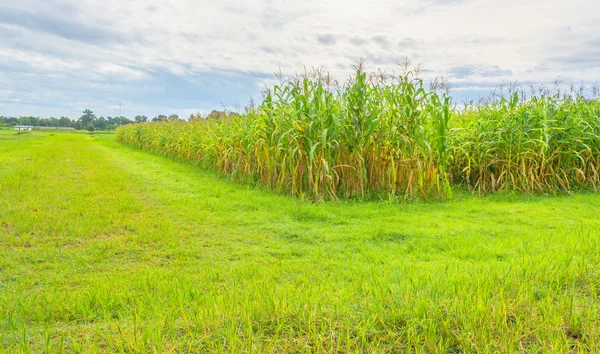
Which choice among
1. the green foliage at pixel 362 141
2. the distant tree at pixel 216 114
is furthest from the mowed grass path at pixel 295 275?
the distant tree at pixel 216 114

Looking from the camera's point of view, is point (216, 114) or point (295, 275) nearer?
point (295, 275)

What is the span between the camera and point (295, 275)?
2900 mm

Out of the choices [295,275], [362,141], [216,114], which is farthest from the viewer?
[216,114]

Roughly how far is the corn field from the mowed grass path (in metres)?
0.53

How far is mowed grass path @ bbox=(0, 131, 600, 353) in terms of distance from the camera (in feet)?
6.18

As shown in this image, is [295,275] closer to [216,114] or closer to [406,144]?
[406,144]

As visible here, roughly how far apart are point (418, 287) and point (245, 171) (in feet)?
18.3

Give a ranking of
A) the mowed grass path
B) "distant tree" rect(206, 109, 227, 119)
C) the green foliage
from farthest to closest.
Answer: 1. "distant tree" rect(206, 109, 227, 119)
2. the green foliage
3. the mowed grass path

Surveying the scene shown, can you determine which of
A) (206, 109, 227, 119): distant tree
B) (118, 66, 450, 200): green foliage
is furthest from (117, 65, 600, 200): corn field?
(206, 109, 227, 119): distant tree

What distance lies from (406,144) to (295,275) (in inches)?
134

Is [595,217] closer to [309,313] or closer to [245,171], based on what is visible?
[309,313]

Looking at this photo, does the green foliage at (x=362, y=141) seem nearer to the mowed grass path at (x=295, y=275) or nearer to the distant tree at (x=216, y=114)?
the mowed grass path at (x=295, y=275)

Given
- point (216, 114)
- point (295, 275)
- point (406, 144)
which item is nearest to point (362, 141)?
point (406, 144)

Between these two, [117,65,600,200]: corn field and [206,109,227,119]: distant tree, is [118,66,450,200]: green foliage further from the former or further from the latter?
[206,109,227,119]: distant tree
